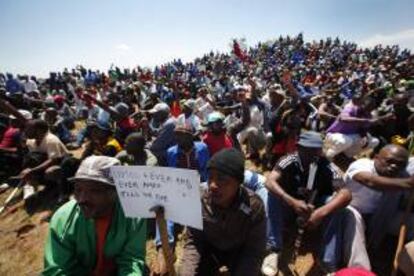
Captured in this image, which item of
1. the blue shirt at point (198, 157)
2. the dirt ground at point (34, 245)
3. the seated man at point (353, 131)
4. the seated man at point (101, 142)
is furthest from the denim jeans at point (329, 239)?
the seated man at point (353, 131)

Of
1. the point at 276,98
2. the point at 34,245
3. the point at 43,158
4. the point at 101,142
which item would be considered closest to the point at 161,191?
the point at 34,245

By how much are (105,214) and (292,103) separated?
17.6ft

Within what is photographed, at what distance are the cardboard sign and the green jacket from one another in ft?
1.35

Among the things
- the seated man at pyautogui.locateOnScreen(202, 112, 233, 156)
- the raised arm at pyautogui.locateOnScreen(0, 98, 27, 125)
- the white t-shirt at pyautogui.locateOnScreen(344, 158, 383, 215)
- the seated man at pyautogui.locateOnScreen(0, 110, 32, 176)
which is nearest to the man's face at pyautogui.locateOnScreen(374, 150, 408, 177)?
the white t-shirt at pyautogui.locateOnScreen(344, 158, 383, 215)

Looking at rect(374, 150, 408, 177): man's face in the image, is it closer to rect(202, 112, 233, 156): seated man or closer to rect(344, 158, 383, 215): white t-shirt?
rect(344, 158, 383, 215): white t-shirt

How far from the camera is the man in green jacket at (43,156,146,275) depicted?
8.34 ft

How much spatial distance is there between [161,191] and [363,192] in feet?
8.38

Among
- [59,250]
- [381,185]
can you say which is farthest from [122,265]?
[381,185]

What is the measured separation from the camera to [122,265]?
107 inches

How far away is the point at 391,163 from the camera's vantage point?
349 cm

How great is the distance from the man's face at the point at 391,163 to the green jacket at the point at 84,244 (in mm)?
2463

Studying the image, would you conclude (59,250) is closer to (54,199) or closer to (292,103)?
(54,199)

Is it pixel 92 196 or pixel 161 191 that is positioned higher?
pixel 161 191

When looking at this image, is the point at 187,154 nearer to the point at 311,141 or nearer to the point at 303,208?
the point at 311,141
